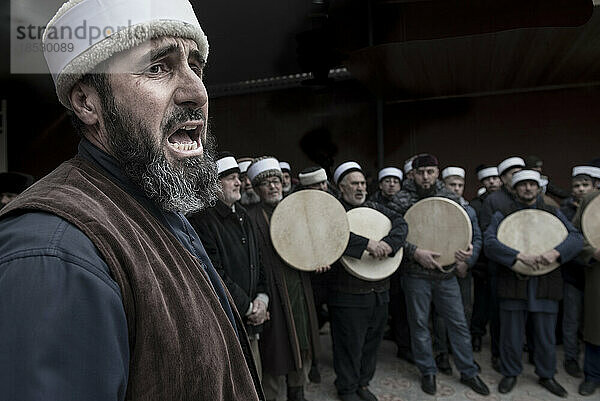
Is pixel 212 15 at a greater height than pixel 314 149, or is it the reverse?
pixel 212 15

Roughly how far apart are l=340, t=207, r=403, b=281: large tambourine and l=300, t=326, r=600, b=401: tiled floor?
107 cm

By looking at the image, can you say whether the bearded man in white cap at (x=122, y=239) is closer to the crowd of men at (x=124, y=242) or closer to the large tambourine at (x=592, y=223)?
the crowd of men at (x=124, y=242)

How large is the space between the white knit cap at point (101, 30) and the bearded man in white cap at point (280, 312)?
8.20 feet

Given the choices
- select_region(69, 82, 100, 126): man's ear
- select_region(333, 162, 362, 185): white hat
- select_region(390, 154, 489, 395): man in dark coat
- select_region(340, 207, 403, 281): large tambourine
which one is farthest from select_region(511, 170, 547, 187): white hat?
select_region(69, 82, 100, 126): man's ear

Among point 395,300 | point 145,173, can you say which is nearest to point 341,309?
point 395,300

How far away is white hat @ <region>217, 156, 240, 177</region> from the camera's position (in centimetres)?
314

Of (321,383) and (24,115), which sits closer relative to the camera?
(321,383)

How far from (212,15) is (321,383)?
4.06 m

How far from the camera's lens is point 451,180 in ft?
16.9

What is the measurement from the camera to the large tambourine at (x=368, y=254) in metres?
3.49

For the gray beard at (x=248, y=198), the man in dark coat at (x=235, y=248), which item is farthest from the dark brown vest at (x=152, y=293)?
the gray beard at (x=248, y=198)

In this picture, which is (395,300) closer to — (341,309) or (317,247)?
(341,309)

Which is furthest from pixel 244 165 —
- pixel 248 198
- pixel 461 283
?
pixel 461 283

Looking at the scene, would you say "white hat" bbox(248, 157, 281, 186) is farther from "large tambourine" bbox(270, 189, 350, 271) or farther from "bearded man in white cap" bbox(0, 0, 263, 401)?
"bearded man in white cap" bbox(0, 0, 263, 401)
